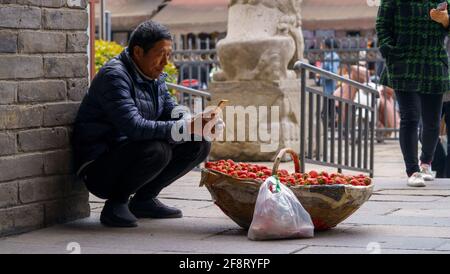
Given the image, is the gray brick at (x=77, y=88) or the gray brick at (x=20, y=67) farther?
the gray brick at (x=77, y=88)

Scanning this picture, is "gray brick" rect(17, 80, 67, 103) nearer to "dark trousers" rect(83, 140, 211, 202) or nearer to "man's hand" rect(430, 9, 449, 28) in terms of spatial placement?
"dark trousers" rect(83, 140, 211, 202)

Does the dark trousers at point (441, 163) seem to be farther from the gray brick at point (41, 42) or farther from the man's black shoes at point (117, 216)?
the gray brick at point (41, 42)

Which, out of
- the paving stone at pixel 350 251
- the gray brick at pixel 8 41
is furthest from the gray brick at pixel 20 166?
the paving stone at pixel 350 251

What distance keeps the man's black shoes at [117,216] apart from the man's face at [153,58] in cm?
81

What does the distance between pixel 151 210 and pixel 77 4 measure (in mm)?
1367

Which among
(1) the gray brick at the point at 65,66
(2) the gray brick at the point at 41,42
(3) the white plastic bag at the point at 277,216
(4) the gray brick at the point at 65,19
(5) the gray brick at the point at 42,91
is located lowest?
(3) the white plastic bag at the point at 277,216

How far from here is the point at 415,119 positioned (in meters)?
9.08

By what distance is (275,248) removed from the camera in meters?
5.87

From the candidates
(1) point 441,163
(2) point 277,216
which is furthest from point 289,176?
(1) point 441,163

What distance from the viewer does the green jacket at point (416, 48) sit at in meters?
8.95

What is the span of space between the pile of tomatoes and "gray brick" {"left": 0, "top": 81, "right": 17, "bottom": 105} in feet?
3.90
